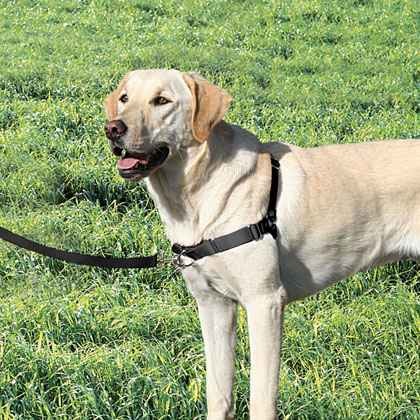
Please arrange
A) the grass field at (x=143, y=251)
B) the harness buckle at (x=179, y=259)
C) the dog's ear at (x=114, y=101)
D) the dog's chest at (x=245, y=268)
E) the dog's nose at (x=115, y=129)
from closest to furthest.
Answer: the dog's nose at (x=115, y=129) → the dog's chest at (x=245, y=268) → the harness buckle at (x=179, y=259) → the dog's ear at (x=114, y=101) → the grass field at (x=143, y=251)

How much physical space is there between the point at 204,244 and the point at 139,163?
1.51 ft

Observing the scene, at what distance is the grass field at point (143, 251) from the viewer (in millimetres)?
4203

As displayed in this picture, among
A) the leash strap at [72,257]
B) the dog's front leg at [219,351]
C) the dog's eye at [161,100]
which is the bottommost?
the dog's front leg at [219,351]

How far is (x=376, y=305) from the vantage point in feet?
A: 16.9

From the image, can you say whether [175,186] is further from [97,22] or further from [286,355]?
[97,22]

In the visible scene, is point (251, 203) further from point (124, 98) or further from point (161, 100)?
point (124, 98)

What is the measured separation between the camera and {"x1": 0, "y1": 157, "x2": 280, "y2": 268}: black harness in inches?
149

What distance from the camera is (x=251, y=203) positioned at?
387cm

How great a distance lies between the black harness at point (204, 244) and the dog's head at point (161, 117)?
0.41m

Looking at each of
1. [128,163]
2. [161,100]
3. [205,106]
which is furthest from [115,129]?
[205,106]

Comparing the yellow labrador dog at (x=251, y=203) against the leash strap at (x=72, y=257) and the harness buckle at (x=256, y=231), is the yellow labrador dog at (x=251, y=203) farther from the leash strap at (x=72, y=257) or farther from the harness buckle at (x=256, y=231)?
the leash strap at (x=72, y=257)

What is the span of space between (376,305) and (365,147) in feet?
4.02

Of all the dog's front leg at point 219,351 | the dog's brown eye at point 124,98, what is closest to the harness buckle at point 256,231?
the dog's front leg at point 219,351

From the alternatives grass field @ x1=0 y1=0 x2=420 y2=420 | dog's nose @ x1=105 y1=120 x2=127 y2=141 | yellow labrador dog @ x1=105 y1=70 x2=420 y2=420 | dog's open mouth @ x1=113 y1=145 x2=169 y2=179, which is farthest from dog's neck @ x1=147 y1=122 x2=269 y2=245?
grass field @ x1=0 y1=0 x2=420 y2=420
